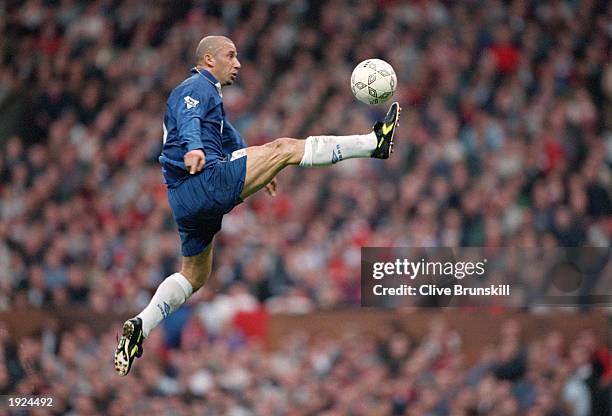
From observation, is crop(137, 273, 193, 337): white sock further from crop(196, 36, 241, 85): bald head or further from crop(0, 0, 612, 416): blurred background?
crop(0, 0, 612, 416): blurred background

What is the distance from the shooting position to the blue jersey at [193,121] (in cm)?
900

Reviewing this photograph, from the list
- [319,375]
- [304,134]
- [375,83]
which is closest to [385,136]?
[375,83]

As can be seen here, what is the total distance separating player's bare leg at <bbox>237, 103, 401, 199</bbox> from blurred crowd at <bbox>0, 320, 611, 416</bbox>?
5.17 metres

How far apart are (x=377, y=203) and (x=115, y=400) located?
4786 mm

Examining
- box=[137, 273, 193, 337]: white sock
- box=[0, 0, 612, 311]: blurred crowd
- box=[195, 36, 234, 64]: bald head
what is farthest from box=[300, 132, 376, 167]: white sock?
box=[0, 0, 612, 311]: blurred crowd

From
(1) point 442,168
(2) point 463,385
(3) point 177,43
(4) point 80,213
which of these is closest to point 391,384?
(2) point 463,385

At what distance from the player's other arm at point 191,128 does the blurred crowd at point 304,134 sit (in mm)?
6423

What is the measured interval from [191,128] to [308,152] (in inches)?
37.8

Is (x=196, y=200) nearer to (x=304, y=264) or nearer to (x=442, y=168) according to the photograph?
(x=304, y=264)

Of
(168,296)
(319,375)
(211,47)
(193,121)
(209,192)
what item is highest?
(211,47)

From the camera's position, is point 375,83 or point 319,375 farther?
point 319,375

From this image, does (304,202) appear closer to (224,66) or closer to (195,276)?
(195,276)

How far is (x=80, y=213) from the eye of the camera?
16828 mm

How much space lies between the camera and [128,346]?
9.71 metres
